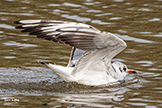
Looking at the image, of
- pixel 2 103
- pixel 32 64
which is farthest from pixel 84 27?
pixel 32 64

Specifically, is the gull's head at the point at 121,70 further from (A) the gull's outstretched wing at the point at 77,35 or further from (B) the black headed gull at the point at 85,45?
Answer: (A) the gull's outstretched wing at the point at 77,35

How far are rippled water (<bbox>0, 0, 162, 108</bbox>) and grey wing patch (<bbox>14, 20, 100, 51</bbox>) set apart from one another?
1289 millimetres

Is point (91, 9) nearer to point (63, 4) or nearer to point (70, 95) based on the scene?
point (63, 4)

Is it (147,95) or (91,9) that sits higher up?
(91,9)

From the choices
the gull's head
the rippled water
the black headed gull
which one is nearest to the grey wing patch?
the black headed gull

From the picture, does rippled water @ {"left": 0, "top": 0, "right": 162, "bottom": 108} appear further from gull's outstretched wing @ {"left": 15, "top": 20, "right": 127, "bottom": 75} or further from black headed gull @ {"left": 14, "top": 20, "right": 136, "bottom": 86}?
gull's outstretched wing @ {"left": 15, "top": 20, "right": 127, "bottom": 75}

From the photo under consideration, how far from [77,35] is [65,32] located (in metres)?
0.27

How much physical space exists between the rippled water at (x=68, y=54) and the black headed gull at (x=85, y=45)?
0.33 meters

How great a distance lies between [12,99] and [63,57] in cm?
404

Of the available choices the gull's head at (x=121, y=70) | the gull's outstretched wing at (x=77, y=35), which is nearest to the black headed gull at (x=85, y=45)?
the gull's outstretched wing at (x=77, y=35)

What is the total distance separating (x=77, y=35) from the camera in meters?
8.95

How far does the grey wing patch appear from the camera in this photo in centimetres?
891

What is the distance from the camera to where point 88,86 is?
35.1 feet

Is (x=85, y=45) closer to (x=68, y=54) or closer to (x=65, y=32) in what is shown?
(x=65, y=32)
